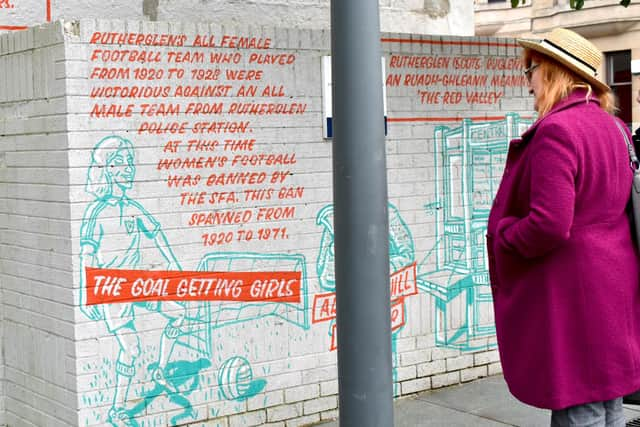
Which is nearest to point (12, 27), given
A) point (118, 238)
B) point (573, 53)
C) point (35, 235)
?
point (35, 235)

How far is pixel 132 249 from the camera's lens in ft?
16.5

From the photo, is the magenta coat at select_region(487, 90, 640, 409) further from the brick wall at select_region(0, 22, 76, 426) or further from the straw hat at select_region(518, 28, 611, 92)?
the brick wall at select_region(0, 22, 76, 426)

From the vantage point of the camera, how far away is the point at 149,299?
5.08 meters

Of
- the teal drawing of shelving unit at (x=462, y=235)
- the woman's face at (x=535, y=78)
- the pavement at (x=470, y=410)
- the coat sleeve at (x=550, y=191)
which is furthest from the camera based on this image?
the teal drawing of shelving unit at (x=462, y=235)

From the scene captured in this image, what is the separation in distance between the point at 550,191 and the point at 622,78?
22406mm

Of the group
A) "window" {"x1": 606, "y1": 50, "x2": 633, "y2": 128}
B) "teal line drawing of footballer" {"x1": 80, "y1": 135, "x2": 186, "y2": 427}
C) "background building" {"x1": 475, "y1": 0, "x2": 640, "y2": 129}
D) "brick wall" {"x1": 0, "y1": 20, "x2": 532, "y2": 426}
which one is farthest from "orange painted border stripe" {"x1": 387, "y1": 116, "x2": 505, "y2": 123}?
"window" {"x1": 606, "y1": 50, "x2": 633, "y2": 128}

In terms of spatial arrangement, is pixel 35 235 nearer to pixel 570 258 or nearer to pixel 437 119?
pixel 437 119

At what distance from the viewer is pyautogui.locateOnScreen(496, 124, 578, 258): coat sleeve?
352cm

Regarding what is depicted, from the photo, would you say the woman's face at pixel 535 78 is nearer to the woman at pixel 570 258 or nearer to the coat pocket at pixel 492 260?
the woman at pixel 570 258

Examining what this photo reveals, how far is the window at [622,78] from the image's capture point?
79.9ft

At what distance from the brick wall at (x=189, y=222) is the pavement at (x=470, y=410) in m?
0.14

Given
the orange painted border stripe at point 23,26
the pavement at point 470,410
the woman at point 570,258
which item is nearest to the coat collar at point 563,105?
the woman at point 570,258

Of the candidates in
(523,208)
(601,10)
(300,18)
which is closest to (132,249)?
(523,208)

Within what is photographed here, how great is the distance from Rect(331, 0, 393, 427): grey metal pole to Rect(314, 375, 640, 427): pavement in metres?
1.95
